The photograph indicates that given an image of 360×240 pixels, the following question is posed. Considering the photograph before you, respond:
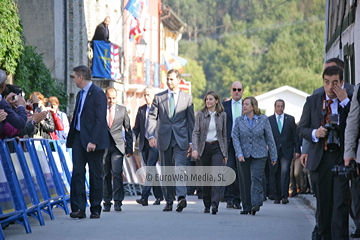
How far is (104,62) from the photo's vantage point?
32562 mm

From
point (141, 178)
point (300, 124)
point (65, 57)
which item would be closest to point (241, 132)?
point (300, 124)

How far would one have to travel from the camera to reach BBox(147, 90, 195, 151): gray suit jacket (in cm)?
1279

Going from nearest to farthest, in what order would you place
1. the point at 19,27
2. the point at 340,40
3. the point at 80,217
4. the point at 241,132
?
the point at 80,217, the point at 241,132, the point at 340,40, the point at 19,27

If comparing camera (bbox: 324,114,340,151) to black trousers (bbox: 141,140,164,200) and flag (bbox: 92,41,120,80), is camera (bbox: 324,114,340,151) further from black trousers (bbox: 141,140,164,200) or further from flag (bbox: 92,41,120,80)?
flag (bbox: 92,41,120,80)

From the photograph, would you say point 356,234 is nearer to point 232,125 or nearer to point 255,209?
point 255,209

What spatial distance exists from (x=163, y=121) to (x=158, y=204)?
8.47 ft

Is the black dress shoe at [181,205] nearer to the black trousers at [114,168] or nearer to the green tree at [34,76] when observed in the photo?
the black trousers at [114,168]

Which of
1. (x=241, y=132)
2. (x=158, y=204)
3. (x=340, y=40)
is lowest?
(x=158, y=204)

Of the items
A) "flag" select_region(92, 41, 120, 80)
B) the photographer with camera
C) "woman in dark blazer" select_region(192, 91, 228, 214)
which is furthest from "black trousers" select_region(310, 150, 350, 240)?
"flag" select_region(92, 41, 120, 80)

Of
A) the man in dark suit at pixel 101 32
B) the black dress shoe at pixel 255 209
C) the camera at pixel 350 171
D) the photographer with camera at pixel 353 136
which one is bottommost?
the black dress shoe at pixel 255 209

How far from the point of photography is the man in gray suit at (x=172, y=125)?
41.9 ft

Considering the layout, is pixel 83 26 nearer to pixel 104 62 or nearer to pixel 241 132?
pixel 104 62

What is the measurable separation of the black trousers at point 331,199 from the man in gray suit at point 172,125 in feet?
15.9

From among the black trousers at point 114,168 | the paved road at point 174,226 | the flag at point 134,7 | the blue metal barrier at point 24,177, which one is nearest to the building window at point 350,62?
the paved road at point 174,226
